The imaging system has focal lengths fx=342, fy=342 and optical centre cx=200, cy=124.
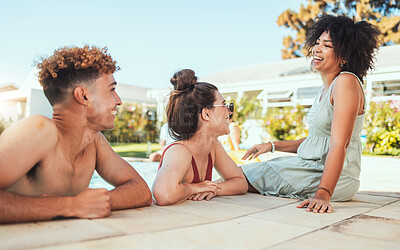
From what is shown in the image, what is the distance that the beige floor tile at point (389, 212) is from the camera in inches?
101

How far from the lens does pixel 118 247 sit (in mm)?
1447

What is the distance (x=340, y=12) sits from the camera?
71.3ft

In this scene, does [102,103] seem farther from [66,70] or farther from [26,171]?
[26,171]

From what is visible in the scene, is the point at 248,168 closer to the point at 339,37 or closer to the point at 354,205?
the point at 354,205

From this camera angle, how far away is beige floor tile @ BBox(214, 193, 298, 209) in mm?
2754

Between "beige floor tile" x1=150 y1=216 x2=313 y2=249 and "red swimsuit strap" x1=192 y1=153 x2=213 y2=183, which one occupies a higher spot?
"red swimsuit strap" x1=192 y1=153 x2=213 y2=183

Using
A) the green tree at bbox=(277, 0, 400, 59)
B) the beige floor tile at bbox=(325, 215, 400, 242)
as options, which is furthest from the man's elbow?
the green tree at bbox=(277, 0, 400, 59)

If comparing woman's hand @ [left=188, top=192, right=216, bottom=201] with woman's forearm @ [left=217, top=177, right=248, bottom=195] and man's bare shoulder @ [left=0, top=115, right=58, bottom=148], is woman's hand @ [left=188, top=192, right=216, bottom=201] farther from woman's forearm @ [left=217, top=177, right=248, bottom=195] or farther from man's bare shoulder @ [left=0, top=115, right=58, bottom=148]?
man's bare shoulder @ [left=0, top=115, right=58, bottom=148]

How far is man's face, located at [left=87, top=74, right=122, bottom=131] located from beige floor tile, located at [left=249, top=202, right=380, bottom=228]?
3.79ft

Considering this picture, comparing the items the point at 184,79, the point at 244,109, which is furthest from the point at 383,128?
the point at 184,79

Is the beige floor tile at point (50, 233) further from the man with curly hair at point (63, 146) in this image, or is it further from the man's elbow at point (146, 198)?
the man's elbow at point (146, 198)

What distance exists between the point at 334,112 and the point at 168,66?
1.59 metres

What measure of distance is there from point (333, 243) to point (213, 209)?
95 cm

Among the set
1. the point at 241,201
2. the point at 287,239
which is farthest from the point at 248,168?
the point at 287,239
